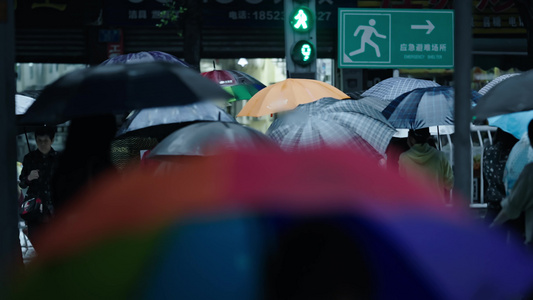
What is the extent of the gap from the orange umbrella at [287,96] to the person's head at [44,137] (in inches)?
→ 110

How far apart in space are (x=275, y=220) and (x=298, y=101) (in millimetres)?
7584

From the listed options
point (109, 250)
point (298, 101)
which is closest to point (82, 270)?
point (109, 250)

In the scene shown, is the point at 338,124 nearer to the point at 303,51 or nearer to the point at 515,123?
the point at 515,123

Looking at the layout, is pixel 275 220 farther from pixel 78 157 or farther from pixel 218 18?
pixel 218 18

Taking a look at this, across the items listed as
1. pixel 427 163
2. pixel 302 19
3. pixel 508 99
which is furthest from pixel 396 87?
pixel 508 99

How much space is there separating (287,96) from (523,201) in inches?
182

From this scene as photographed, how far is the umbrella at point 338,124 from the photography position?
5.95 metres

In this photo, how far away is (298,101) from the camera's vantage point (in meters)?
9.37

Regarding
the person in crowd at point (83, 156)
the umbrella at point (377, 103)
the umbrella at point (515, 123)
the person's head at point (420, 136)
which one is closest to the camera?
the person in crowd at point (83, 156)

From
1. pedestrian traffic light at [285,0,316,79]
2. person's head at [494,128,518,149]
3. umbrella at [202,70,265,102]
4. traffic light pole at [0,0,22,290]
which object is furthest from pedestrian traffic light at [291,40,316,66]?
traffic light pole at [0,0,22,290]

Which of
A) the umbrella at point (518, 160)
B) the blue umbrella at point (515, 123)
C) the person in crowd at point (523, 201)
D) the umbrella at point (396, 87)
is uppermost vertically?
the umbrella at point (396, 87)

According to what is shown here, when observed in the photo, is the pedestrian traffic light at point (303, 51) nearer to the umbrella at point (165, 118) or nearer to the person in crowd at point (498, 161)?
the person in crowd at point (498, 161)

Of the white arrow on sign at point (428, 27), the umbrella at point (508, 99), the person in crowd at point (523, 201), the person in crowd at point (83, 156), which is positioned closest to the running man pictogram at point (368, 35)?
the white arrow on sign at point (428, 27)

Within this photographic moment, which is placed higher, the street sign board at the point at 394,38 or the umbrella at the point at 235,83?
the street sign board at the point at 394,38
